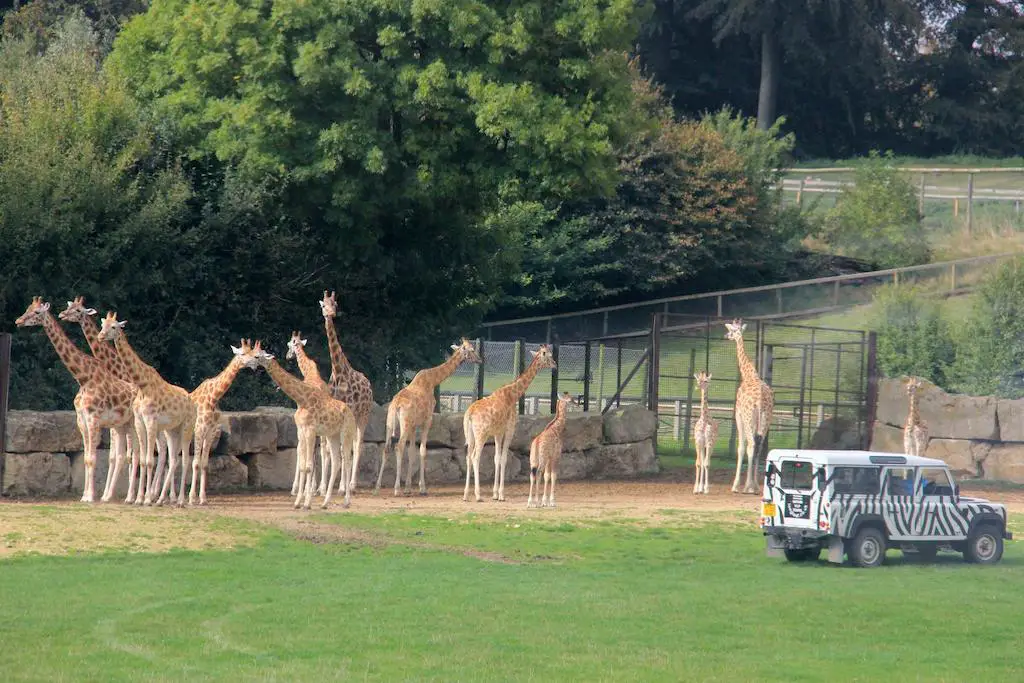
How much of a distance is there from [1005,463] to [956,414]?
4.97 feet

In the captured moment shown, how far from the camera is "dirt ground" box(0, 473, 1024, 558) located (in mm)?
18375

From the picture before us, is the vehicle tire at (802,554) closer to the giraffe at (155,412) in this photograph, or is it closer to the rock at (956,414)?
the giraffe at (155,412)

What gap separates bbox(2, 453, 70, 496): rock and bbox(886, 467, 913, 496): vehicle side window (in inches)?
452

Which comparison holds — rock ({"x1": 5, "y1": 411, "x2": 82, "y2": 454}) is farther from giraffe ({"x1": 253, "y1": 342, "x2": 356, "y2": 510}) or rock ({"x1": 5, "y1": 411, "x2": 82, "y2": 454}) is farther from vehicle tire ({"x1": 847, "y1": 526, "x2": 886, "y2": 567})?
vehicle tire ({"x1": 847, "y1": 526, "x2": 886, "y2": 567})

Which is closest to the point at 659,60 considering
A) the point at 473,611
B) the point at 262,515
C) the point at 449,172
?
the point at 449,172

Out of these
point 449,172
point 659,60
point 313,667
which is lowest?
point 313,667

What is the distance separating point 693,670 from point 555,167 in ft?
57.3

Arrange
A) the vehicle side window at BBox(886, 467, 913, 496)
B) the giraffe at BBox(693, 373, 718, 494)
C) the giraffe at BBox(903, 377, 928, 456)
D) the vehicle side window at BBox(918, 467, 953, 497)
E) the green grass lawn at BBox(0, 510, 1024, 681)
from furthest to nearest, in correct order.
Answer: the giraffe at BBox(903, 377, 928, 456) < the giraffe at BBox(693, 373, 718, 494) < the vehicle side window at BBox(918, 467, 953, 497) < the vehicle side window at BBox(886, 467, 913, 496) < the green grass lawn at BBox(0, 510, 1024, 681)

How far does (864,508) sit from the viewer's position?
60.5ft

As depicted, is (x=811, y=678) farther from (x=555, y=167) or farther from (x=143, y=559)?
(x=555, y=167)

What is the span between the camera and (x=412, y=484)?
27.0 meters

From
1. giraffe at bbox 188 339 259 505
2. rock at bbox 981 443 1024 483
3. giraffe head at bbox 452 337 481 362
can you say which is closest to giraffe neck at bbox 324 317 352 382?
giraffe head at bbox 452 337 481 362

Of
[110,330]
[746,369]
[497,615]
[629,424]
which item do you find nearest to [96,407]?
[110,330]

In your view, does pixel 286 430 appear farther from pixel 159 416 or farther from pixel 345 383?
pixel 159 416
